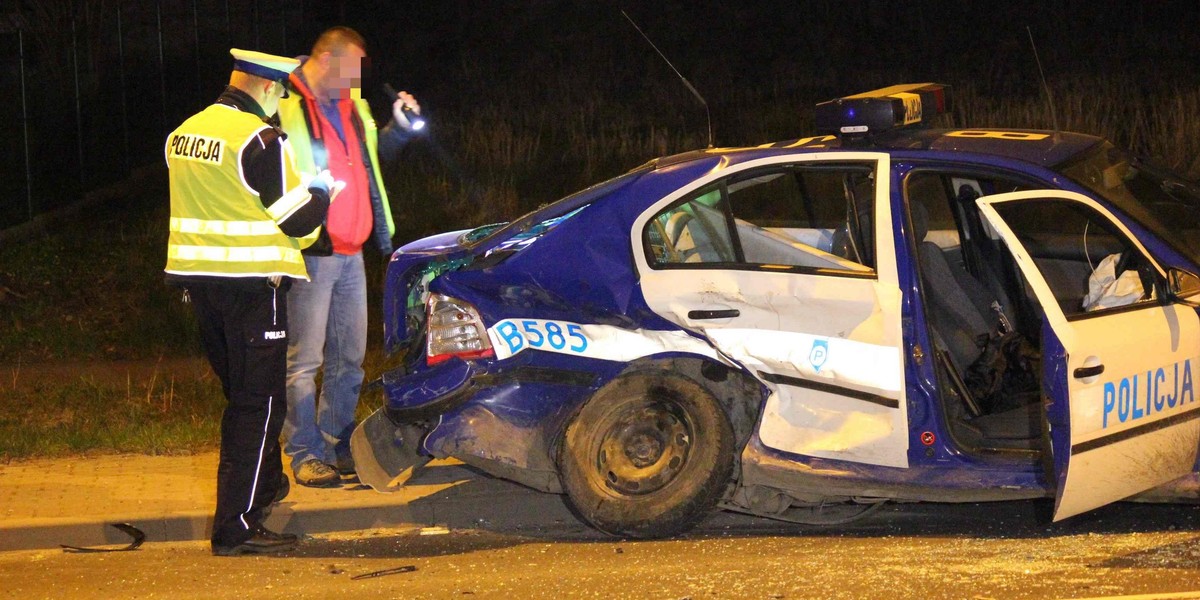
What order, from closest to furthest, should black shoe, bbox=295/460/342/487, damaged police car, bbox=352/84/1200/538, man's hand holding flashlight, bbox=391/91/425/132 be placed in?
damaged police car, bbox=352/84/1200/538 < black shoe, bbox=295/460/342/487 < man's hand holding flashlight, bbox=391/91/425/132

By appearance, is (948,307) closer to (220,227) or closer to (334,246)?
(334,246)

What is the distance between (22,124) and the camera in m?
14.1

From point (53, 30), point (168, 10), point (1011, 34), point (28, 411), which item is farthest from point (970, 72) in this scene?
point (28, 411)

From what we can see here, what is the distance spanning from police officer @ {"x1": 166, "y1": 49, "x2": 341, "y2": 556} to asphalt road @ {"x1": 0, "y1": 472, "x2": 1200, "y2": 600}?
35 cm

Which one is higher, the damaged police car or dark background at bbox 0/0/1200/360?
dark background at bbox 0/0/1200/360

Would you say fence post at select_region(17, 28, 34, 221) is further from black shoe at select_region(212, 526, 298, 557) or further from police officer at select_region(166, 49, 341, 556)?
black shoe at select_region(212, 526, 298, 557)

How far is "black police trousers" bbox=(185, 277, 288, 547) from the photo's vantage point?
17.8ft

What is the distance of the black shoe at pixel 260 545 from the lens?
18.4ft

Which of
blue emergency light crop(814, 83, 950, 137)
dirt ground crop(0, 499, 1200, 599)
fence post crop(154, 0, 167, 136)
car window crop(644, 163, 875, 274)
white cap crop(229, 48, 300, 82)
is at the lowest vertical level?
dirt ground crop(0, 499, 1200, 599)

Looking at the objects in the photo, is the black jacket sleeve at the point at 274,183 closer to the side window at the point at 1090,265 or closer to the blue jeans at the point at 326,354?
the blue jeans at the point at 326,354

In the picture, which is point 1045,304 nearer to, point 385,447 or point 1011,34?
point 385,447

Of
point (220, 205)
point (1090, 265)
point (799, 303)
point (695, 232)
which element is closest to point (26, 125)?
point (220, 205)

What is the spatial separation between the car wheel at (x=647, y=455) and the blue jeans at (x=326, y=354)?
4.52 feet

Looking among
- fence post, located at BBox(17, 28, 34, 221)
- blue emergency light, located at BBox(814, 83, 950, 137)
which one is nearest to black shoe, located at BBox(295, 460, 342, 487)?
blue emergency light, located at BBox(814, 83, 950, 137)
